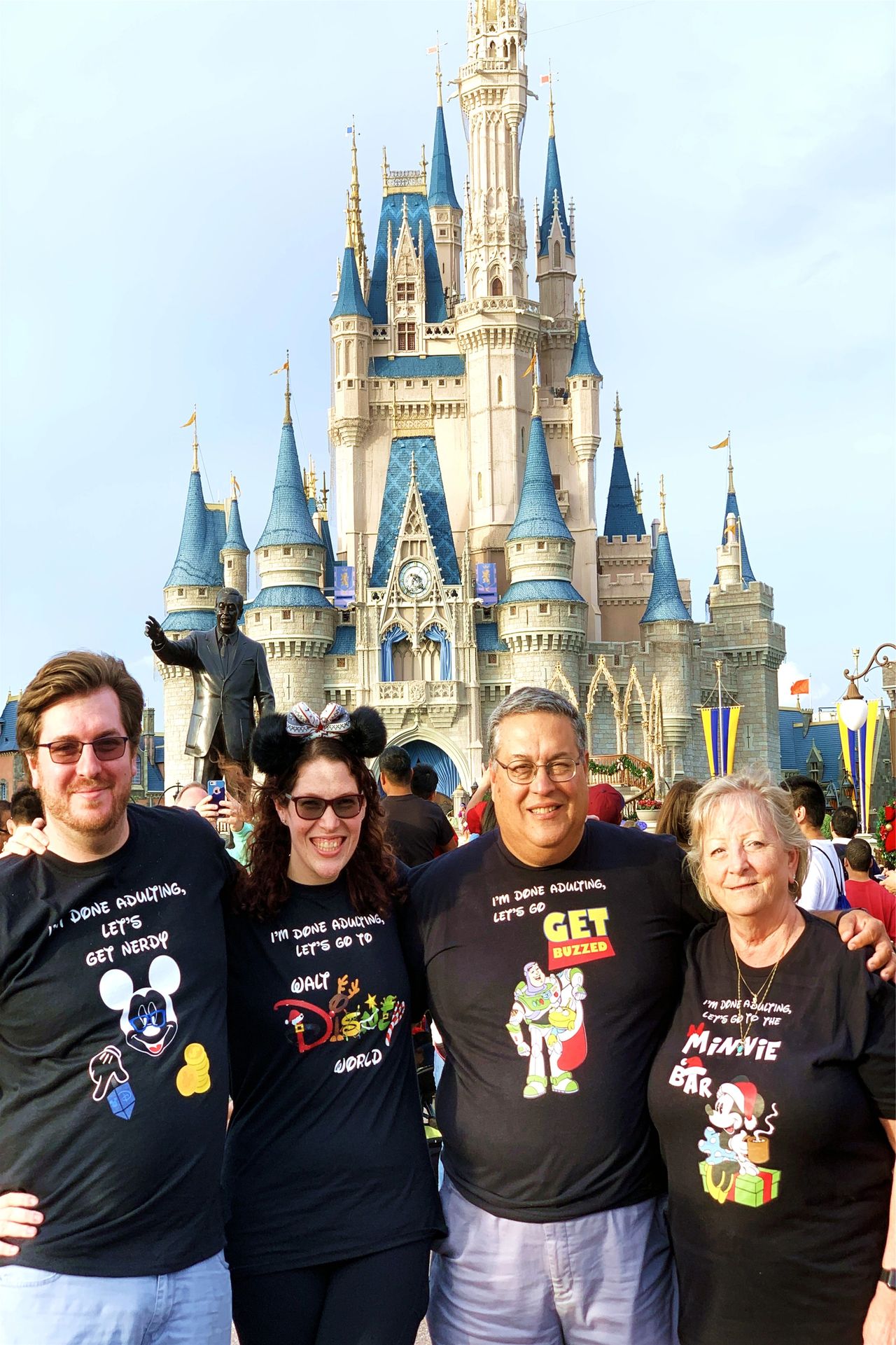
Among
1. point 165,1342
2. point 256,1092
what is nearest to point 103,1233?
point 165,1342

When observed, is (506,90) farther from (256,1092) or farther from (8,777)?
(256,1092)

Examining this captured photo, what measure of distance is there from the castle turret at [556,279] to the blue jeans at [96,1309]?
48.0 meters

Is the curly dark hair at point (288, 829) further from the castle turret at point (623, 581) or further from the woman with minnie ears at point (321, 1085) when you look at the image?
the castle turret at point (623, 581)

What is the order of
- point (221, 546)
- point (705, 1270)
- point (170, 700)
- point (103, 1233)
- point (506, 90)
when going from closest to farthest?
point (103, 1233) → point (705, 1270) → point (170, 700) → point (506, 90) → point (221, 546)

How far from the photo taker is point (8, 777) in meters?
53.3

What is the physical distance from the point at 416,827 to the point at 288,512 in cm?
3781

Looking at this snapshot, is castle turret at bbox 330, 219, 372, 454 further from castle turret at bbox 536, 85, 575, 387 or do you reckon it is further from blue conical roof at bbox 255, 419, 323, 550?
castle turret at bbox 536, 85, 575, 387

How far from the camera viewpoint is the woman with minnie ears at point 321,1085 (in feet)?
10.8

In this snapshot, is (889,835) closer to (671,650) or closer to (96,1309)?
(96,1309)

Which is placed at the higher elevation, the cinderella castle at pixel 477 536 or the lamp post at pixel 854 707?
the cinderella castle at pixel 477 536

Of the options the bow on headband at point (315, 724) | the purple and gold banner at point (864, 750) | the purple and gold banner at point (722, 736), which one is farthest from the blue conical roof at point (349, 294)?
the bow on headband at point (315, 724)

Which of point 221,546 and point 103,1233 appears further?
point 221,546

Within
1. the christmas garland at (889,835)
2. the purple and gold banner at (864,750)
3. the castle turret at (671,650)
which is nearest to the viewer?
the christmas garland at (889,835)

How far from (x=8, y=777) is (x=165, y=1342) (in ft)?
173
